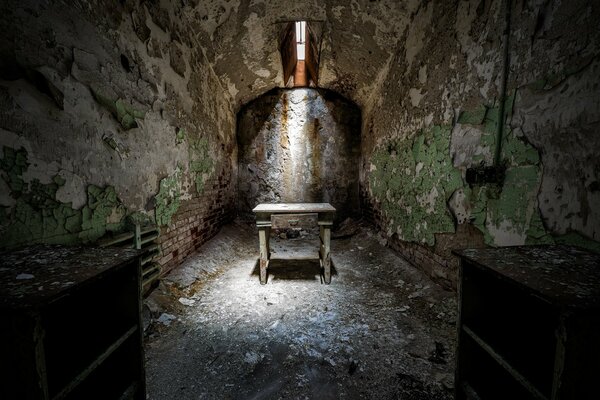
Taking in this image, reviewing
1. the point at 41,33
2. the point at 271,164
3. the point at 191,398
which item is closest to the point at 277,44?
the point at 271,164

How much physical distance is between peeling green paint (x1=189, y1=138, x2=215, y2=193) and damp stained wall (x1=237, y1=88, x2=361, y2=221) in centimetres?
178

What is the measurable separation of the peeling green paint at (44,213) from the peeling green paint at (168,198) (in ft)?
2.11

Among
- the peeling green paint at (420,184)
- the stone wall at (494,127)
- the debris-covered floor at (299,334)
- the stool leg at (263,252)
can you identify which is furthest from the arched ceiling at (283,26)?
the debris-covered floor at (299,334)

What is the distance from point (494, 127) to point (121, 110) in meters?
2.90

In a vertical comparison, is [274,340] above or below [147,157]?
below

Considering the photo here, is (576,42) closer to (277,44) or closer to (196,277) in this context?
(196,277)

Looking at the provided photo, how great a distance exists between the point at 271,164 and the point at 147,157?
3.47m

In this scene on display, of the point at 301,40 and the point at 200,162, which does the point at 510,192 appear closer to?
the point at 200,162

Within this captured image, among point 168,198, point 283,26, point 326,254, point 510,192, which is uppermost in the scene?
point 283,26

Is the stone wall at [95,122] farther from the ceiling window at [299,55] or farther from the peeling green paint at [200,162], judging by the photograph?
the ceiling window at [299,55]

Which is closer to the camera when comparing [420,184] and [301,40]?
[420,184]

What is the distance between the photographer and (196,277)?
2.95 meters

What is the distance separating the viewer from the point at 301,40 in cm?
454

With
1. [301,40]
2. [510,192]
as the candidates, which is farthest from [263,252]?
[301,40]
